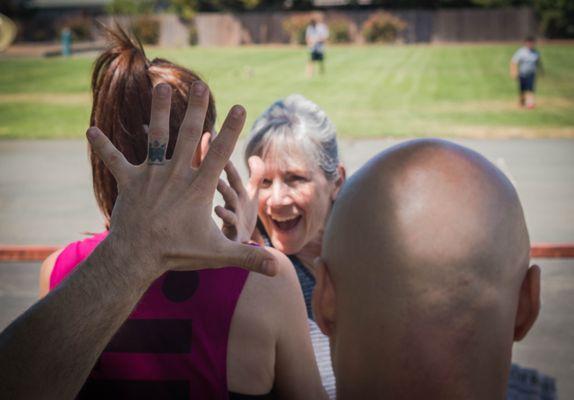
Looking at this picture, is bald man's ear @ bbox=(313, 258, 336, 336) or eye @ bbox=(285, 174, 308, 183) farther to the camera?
eye @ bbox=(285, 174, 308, 183)

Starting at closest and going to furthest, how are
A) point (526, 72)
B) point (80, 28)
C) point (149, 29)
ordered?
point (526, 72) → point (149, 29) → point (80, 28)

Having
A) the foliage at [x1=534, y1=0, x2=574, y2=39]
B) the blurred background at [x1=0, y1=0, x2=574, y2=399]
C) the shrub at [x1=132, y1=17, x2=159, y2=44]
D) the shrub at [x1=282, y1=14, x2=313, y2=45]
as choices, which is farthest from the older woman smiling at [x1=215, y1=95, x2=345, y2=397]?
the foliage at [x1=534, y1=0, x2=574, y2=39]

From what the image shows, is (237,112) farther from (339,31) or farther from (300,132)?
(339,31)

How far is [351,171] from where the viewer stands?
10648 millimetres

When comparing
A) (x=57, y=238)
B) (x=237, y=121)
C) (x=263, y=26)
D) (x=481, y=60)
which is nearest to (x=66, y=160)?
(x=57, y=238)

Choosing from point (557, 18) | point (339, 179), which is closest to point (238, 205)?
point (339, 179)

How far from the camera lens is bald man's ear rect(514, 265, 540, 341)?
1096 mm

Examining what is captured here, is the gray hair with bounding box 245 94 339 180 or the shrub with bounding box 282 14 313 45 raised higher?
the gray hair with bounding box 245 94 339 180

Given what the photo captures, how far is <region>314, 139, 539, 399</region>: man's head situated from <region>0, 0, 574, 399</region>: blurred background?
1.49m

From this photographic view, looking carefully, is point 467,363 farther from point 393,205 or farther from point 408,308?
point 393,205

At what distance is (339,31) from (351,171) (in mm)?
44551

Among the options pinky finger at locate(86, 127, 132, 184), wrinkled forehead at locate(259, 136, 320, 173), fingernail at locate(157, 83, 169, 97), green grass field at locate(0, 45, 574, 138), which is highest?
fingernail at locate(157, 83, 169, 97)

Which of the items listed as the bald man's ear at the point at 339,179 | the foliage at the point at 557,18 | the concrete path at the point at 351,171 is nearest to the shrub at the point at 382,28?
the foliage at the point at 557,18

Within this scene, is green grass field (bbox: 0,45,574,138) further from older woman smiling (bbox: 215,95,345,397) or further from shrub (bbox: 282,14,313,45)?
shrub (bbox: 282,14,313,45)
